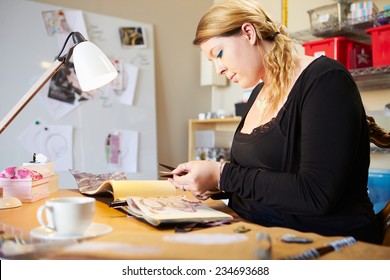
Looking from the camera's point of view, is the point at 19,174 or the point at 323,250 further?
the point at 19,174

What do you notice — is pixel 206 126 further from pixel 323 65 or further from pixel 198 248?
pixel 198 248

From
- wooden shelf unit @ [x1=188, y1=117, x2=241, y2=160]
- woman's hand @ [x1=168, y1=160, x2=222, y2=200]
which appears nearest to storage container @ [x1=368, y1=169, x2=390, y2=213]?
wooden shelf unit @ [x1=188, y1=117, x2=241, y2=160]

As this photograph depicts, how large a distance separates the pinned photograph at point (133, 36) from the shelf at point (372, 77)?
124 cm

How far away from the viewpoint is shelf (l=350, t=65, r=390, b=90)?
5.78ft

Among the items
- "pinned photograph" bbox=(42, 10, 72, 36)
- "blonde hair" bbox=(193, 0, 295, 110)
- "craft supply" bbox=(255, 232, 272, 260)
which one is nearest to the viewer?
"craft supply" bbox=(255, 232, 272, 260)

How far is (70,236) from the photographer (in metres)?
0.49

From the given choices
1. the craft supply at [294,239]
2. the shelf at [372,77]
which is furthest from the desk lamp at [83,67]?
the shelf at [372,77]

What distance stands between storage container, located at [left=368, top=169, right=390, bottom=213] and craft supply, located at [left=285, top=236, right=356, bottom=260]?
4.58 feet

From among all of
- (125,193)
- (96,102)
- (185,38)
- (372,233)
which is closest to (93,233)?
(125,193)

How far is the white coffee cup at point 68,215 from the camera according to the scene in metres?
0.50

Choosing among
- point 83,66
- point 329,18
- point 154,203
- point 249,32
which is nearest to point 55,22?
point 329,18

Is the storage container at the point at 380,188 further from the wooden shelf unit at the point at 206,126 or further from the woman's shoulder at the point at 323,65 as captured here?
the woman's shoulder at the point at 323,65

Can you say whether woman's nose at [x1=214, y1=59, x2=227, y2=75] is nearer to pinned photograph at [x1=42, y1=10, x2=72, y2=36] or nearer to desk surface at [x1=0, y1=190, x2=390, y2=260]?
desk surface at [x1=0, y1=190, x2=390, y2=260]

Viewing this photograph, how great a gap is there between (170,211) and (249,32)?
432 millimetres
